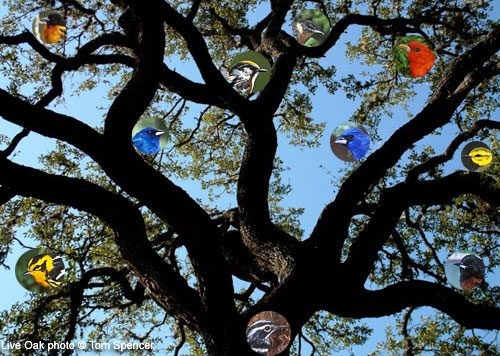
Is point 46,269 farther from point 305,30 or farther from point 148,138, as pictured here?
point 305,30

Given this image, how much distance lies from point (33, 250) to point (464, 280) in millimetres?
→ 4880

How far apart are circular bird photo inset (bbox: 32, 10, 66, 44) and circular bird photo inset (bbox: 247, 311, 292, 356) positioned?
4.58 meters

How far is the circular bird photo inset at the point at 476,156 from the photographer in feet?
20.6

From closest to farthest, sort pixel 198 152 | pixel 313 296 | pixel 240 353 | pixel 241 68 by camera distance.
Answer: pixel 240 353
pixel 313 296
pixel 241 68
pixel 198 152

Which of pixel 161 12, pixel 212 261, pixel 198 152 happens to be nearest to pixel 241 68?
pixel 161 12

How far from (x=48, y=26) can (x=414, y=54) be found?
470 cm

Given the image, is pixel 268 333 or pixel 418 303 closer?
pixel 268 333

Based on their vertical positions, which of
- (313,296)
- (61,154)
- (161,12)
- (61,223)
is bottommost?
(313,296)

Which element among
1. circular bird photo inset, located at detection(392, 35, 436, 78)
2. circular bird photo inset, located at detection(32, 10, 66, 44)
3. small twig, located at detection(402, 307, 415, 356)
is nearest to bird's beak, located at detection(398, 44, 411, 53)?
circular bird photo inset, located at detection(392, 35, 436, 78)

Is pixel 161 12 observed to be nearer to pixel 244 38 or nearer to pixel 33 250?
pixel 33 250

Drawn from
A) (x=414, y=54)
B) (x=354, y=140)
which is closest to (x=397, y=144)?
(x=354, y=140)

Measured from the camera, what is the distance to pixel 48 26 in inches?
254

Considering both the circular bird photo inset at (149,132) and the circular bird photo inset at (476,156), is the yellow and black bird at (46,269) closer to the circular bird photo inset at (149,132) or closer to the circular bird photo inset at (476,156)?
the circular bird photo inset at (149,132)

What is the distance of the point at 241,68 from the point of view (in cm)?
Result: 609
